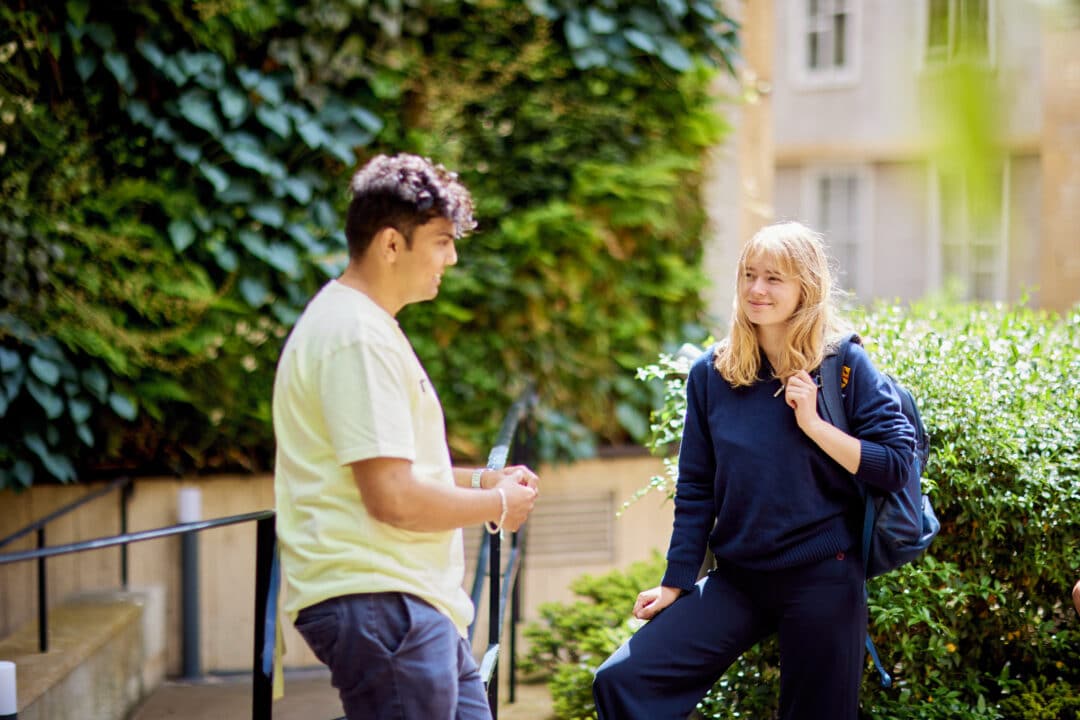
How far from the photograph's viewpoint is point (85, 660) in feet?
13.4

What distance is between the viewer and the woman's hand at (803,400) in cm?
253

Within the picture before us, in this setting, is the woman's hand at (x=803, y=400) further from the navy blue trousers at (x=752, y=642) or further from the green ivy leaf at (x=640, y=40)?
the green ivy leaf at (x=640, y=40)

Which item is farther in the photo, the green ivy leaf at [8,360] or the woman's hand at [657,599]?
the green ivy leaf at [8,360]

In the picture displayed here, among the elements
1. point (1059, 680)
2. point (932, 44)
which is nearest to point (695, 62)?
point (1059, 680)

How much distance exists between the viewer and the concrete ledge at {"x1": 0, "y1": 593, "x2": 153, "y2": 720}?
3.76 m

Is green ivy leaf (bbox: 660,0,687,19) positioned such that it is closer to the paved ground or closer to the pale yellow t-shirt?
the paved ground

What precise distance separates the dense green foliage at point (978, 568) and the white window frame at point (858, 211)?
13.1 meters

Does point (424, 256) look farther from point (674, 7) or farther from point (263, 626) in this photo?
point (674, 7)

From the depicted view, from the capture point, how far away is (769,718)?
10.5 feet

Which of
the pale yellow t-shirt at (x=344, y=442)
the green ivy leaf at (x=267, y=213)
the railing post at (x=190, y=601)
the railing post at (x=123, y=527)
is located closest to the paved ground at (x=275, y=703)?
the railing post at (x=190, y=601)

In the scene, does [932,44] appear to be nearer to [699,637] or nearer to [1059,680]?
[699,637]

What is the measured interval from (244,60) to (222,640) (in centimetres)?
267

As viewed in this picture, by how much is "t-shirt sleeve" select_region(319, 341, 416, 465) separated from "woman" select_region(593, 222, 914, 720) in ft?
3.23

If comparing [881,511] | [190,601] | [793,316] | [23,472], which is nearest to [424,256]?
[793,316]
